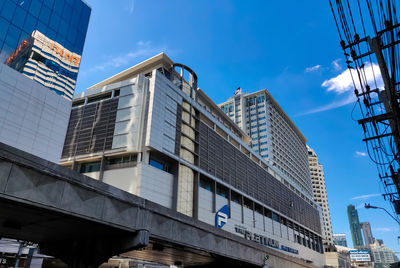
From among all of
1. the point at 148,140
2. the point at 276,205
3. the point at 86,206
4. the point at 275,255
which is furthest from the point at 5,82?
the point at 276,205

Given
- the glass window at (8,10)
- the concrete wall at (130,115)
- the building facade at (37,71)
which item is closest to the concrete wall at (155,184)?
the concrete wall at (130,115)

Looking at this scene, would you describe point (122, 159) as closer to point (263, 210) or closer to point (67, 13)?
point (67, 13)

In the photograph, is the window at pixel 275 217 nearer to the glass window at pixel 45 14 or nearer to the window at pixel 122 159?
the window at pixel 122 159

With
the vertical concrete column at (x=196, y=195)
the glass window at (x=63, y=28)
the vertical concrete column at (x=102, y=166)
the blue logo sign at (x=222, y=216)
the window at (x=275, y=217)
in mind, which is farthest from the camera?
the window at (x=275, y=217)

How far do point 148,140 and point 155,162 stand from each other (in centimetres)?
482

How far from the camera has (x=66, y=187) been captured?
38.5 ft

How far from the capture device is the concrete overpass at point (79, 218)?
10383mm

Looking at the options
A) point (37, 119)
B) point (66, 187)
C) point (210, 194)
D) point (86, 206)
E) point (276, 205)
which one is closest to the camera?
point (66, 187)

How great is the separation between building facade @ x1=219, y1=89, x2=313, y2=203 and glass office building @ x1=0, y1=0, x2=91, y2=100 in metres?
99.4

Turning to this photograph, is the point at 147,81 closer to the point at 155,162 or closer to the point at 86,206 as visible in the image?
the point at 155,162

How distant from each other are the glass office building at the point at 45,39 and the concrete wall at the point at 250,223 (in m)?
32.0

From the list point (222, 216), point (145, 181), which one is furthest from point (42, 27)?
point (222, 216)

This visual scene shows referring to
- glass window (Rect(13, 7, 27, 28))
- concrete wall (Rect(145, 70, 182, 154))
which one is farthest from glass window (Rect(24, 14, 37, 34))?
concrete wall (Rect(145, 70, 182, 154))

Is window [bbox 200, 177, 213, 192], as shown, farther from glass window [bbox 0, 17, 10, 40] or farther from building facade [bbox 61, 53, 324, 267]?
glass window [bbox 0, 17, 10, 40]
